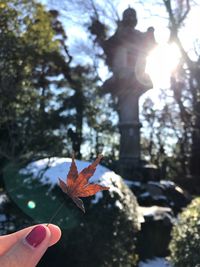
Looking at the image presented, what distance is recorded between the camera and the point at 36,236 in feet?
3.34

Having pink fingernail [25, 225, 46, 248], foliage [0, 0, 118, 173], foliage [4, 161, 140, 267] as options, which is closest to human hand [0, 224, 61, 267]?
pink fingernail [25, 225, 46, 248]

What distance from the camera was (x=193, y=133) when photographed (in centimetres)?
2195

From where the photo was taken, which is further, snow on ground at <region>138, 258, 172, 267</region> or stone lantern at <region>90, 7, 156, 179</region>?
stone lantern at <region>90, 7, 156, 179</region>

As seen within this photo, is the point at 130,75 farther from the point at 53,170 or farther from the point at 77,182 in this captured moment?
the point at 77,182

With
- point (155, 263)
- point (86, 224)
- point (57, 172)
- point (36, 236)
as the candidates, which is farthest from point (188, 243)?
point (36, 236)

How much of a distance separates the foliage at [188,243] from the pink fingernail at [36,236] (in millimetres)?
4272

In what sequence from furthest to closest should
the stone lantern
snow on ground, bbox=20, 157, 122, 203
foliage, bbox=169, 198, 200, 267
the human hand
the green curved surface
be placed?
the stone lantern < snow on ground, bbox=20, 157, 122, 203 < foliage, bbox=169, 198, 200, 267 < the green curved surface < the human hand

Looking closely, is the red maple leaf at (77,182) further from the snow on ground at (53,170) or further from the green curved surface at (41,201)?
the snow on ground at (53,170)

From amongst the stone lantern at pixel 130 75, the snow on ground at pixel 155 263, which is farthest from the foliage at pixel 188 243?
the stone lantern at pixel 130 75

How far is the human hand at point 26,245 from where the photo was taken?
0.98 m

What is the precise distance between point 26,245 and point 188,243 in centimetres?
471

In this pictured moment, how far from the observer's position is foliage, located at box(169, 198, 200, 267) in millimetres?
5148

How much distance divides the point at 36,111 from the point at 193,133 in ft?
40.2

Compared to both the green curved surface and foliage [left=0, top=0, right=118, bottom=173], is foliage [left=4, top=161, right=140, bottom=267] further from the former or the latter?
foliage [left=0, top=0, right=118, bottom=173]
